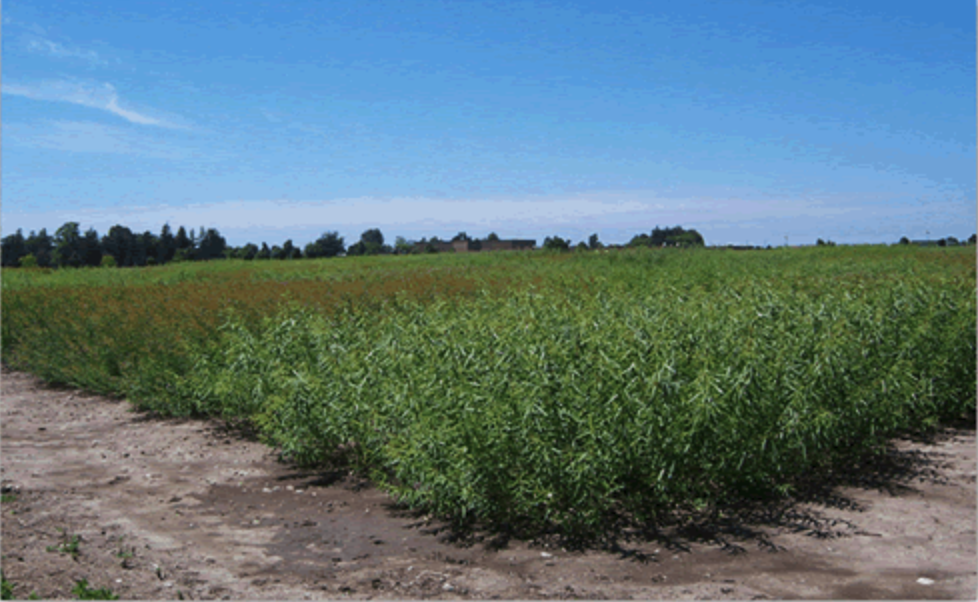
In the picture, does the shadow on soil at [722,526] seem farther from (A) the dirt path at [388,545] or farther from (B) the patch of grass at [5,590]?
(B) the patch of grass at [5,590]

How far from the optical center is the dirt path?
4242 mm

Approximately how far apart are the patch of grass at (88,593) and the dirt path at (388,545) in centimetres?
15

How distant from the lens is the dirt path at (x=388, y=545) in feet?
13.9

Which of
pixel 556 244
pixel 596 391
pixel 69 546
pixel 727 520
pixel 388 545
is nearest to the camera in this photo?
pixel 596 391

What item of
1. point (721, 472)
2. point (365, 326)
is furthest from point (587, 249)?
point (721, 472)

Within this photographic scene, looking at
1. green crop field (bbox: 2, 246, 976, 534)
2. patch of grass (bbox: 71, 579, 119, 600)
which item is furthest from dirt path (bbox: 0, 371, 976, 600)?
green crop field (bbox: 2, 246, 976, 534)

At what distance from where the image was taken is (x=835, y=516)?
5363 millimetres

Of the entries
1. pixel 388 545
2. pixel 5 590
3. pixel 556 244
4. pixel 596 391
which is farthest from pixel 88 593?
pixel 556 244

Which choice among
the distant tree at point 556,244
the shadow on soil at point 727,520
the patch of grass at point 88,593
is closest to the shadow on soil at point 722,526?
the shadow on soil at point 727,520

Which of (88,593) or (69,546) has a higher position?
(88,593)

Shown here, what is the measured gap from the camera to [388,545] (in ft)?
16.2

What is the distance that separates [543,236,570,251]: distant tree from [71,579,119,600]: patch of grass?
89.7 ft

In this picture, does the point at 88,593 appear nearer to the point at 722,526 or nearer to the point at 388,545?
the point at 388,545

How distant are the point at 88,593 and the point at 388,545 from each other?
1.66m
